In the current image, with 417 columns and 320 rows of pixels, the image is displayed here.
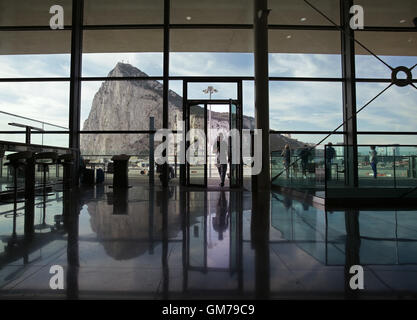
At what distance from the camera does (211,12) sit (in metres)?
7.41

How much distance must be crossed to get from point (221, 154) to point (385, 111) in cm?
514

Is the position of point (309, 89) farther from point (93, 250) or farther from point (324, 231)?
point (93, 250)

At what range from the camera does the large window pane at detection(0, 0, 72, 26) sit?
7.35m

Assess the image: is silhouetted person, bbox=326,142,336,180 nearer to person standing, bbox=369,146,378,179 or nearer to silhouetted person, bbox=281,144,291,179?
person standing, bbox=369,146,378,179

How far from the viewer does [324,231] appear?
7.80 feet

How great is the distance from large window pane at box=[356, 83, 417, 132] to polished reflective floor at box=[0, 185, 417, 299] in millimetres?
5248

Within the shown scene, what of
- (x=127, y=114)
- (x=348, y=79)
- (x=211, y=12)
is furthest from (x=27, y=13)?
(x=348, y=79)

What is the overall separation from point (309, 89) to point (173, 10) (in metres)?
4.60

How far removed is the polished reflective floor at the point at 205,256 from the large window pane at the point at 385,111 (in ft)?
17.2

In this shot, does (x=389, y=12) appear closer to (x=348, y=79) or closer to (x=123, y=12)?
(x=348, y=79)

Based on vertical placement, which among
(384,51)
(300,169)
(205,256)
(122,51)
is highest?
(384,51)

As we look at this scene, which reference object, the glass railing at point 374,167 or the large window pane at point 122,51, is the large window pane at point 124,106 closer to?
the large window pane at point 122,51

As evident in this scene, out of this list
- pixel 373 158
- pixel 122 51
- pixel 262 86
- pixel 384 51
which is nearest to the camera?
pixel 373 158

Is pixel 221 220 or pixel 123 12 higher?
pixel 123 12
